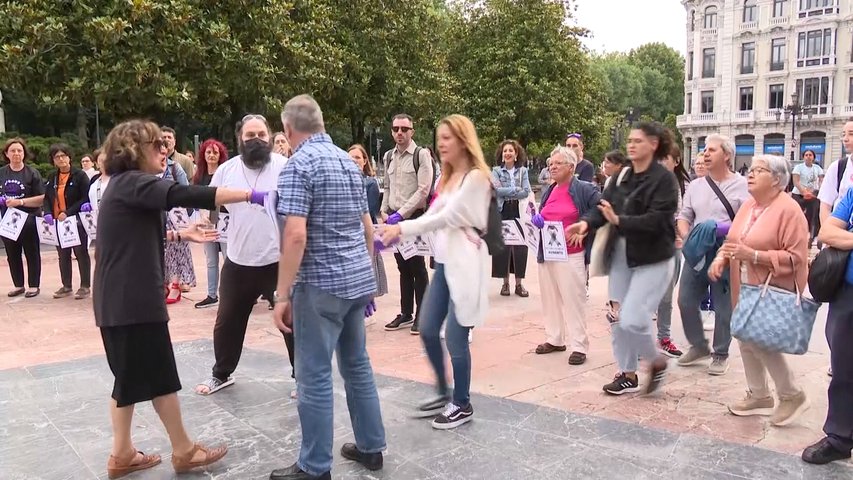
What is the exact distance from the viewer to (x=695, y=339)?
536cm

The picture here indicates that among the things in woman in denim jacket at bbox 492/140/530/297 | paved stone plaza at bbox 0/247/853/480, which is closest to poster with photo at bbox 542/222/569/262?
paved stone plaza at bbox 0/247/853/480

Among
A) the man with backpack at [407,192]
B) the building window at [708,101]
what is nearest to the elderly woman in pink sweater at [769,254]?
the man with backpack at [407,192]

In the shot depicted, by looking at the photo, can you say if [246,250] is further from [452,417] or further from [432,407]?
[452,417]

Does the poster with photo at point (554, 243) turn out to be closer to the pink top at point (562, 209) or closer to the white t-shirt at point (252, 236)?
the pink top at point (562, 209)

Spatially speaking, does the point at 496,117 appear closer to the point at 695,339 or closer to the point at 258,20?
the point at 258,20

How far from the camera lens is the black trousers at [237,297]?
466 centimetres

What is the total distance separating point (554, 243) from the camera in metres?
5.59

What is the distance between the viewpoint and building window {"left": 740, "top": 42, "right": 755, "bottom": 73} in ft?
178

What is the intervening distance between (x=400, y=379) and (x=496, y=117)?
23318 mm

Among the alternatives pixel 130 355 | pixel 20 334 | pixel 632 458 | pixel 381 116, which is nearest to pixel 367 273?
pixel 130 355

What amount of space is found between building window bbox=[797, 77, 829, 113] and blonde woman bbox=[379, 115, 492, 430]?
56203mm

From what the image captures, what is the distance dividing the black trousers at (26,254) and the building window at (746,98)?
5635 cm

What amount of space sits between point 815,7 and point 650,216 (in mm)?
56507

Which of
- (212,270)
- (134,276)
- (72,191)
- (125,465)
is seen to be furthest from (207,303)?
(134,276)
